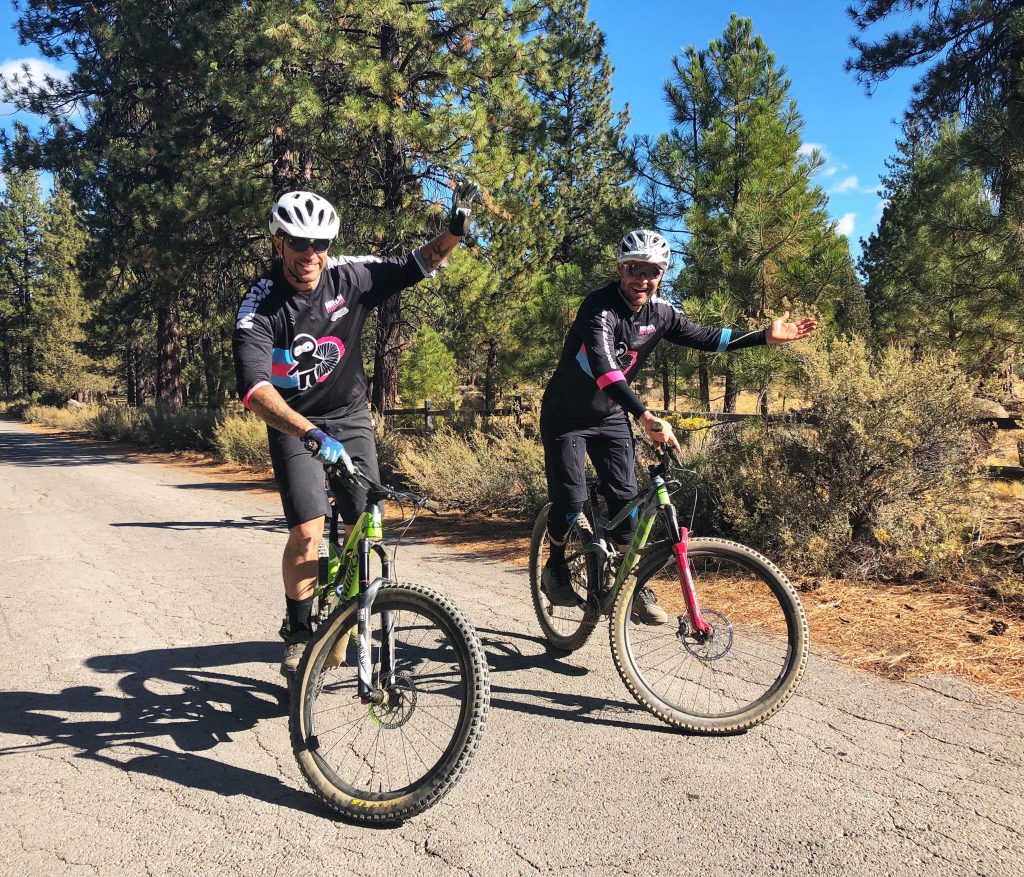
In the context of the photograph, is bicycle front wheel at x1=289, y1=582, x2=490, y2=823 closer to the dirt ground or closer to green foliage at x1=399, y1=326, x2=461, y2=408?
the dirt ground

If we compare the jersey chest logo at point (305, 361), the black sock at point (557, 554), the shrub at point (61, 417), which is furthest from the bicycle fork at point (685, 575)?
the shrub at point (61, 417)

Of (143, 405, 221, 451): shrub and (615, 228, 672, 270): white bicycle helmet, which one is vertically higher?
(615, 228, 672, 270): white bicycle helmet

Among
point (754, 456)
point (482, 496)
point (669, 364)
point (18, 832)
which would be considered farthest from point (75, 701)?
point (669, 364)

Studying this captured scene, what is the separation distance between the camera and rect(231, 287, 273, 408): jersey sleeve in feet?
9.39

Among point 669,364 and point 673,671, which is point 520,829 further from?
point 669,364

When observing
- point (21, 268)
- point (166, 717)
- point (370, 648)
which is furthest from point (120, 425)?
point (21, 268)

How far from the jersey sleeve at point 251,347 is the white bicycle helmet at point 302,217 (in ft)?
1.03

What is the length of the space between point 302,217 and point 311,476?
1134 millimetres

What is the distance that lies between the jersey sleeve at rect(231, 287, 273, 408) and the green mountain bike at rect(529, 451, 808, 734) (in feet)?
6.09

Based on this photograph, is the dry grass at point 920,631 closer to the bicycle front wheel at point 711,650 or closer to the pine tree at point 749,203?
the bicycle front wheel at point 711,650

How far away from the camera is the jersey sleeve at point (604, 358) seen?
3.51 m

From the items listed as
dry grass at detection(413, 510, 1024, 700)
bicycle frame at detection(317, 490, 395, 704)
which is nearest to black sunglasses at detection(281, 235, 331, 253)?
bicycle frame at detection(317, 490, 395, 704)

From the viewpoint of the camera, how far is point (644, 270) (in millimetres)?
3746

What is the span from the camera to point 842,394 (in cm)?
548
